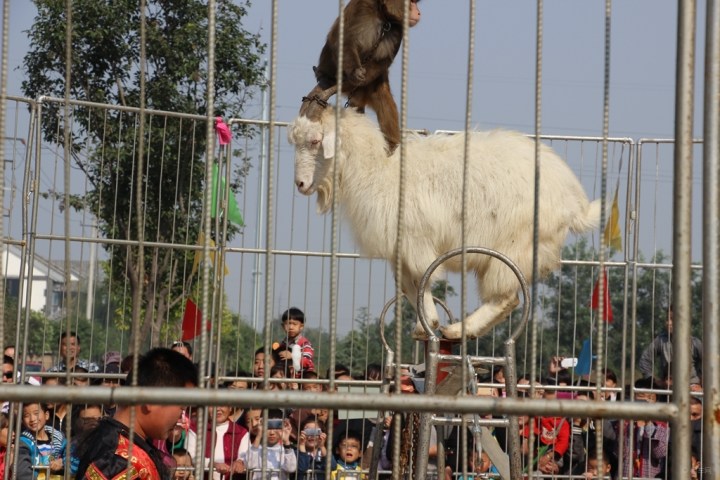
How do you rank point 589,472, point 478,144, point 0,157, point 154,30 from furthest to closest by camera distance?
point 154,30 → point 589,472 → point 478,144 → point 0,157

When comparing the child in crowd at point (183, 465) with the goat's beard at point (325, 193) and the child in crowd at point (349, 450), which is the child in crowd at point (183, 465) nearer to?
the child in crowd at point (349, 450)

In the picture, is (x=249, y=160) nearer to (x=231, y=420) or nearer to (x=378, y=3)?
(x=231, y=420)


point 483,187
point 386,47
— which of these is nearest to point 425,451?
point 483,187

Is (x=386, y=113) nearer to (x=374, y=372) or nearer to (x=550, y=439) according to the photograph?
(x=550, y=439)

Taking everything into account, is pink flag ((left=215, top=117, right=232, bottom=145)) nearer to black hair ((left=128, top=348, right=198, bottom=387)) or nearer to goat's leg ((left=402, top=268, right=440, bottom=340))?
goat's leg ((left=402, top=268, right=440, bottom=340))

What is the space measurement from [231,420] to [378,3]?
11.7 ft

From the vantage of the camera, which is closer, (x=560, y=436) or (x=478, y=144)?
(x=478, y=144)

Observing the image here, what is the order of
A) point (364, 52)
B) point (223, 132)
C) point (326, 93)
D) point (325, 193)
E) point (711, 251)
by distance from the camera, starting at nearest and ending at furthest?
point (711, 251) → point (364, 52) → point (326, 93) → point (325, 193) → point (223, 132)

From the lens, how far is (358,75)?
5.95 m

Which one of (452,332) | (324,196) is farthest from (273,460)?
(452,332)

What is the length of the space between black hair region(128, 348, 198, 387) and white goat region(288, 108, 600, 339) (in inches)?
68.0

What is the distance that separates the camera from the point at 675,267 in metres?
2.71

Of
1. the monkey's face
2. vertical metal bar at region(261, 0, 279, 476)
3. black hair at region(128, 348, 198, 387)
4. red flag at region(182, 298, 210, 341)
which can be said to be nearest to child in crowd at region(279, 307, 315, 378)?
red flag at region(182, 298, 210, 341)

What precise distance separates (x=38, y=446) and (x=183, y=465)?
39.5 inches
